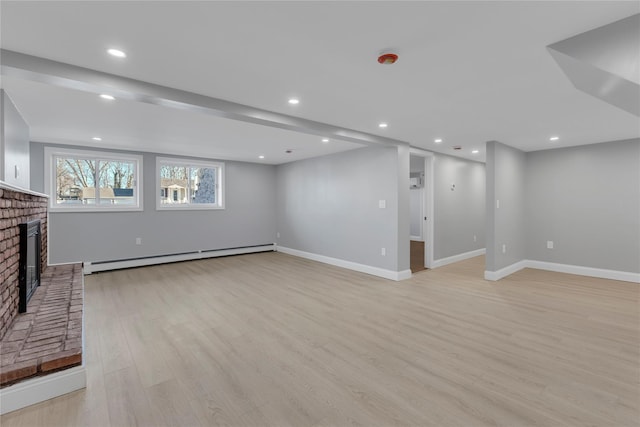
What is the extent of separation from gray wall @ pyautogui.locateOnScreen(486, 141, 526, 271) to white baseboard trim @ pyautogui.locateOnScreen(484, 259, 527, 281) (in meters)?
0.06

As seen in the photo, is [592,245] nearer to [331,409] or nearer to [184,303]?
[331,409]

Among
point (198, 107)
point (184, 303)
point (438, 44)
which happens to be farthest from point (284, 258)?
point (438, 44)

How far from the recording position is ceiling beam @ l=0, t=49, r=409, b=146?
202 centimetres

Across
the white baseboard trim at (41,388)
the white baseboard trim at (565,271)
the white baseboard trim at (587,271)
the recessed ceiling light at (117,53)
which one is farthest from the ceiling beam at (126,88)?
the white baseboard trim at (587,271)

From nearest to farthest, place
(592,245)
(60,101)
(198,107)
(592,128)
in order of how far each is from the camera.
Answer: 1. (198,107)
2. (60,101)
3. (592,128)
4. (592,245)

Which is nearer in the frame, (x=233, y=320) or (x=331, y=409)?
(x=331, y=409)

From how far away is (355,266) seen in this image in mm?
5367

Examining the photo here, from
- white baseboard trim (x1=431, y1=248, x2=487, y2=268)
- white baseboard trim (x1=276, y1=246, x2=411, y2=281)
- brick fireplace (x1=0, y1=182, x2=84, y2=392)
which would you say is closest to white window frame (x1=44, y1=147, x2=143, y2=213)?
brick fireplace (x1=0, y1=182, x2=84, y2=392)

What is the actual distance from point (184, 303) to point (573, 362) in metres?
3.84

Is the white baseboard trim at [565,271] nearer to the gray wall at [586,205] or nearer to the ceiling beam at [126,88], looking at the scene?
the gray wall at [586,205]

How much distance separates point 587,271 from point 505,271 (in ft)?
4.54

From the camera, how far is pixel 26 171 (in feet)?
11.9

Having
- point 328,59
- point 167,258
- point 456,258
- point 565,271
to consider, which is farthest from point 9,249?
point 565,271

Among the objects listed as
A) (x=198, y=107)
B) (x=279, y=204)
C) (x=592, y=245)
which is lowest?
(x=592, y=245)
